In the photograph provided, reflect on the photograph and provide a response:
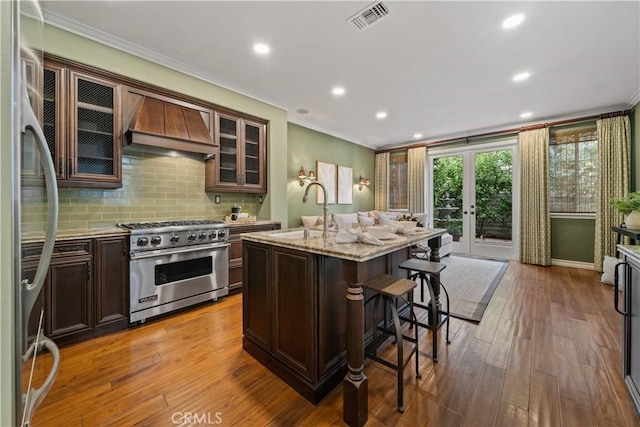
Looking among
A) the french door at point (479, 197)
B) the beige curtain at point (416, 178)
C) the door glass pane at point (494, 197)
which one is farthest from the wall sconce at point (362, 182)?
the door glass pane at point (494, 197)

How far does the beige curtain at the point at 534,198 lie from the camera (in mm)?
4824

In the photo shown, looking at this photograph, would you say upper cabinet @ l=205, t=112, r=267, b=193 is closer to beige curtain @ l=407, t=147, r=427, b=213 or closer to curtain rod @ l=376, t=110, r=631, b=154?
beige curtain @ l=407, t=147, r=427, b=213

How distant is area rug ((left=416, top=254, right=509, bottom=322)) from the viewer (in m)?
2.92

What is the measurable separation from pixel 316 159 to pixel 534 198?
14.5ft

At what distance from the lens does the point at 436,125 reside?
5.39m

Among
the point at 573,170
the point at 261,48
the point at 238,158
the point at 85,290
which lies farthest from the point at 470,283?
the point at 85,290

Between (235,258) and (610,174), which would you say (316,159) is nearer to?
(235,258)

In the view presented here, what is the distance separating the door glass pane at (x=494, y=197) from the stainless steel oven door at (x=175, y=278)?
5531 millimetres

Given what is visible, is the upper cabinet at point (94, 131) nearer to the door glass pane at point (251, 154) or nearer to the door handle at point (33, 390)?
the door glass pane at point (251, 154)

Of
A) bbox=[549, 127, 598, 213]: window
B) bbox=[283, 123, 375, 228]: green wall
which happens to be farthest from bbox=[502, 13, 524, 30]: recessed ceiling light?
bbox=[549, 127, 598, 213]: window

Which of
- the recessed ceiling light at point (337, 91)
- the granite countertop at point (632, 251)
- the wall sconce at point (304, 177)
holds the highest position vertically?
the recessed ceiling light at point (337, 91)

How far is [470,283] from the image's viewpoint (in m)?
3.86

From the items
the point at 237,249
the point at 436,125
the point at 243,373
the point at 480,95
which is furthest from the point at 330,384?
the point at 436,125

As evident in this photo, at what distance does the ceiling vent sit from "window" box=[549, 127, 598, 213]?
4.79 metres
